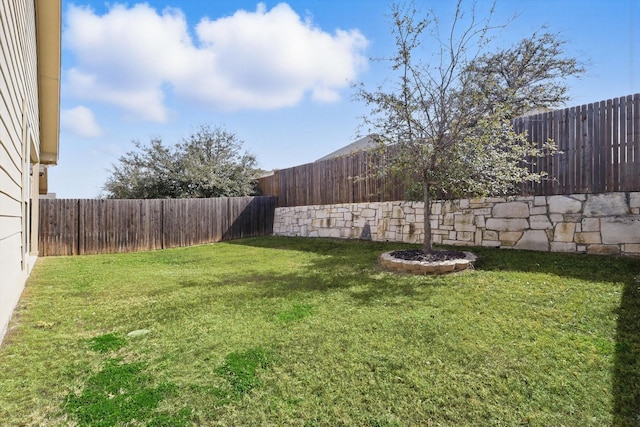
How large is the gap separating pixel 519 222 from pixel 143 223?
9484 mm

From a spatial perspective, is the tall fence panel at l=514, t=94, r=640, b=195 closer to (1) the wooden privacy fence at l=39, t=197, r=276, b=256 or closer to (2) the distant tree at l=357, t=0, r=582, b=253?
(2) the distant tree at l=357, t=0, r=582, b=253

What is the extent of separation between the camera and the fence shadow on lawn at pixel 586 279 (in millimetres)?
1788

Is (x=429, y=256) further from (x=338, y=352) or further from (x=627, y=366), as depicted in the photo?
(x=338, y=352)

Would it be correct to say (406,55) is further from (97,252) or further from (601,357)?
(97,252)

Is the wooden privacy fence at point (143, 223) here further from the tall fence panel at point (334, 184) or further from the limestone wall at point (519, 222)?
the limestone wall at point (519, 222)

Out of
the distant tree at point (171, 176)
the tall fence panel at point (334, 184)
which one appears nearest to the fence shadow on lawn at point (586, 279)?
the tall fence panel at point (334, 184)

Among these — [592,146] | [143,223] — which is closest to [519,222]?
[592,146]

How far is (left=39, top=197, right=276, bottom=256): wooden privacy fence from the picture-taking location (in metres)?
7.77

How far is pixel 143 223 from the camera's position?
8.91 meters

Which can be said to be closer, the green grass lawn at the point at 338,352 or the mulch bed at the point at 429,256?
the green grass lawn at the point at 338,352

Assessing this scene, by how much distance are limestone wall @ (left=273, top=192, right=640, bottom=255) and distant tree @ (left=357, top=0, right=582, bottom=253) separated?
77 cm

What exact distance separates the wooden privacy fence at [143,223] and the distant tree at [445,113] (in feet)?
22.1

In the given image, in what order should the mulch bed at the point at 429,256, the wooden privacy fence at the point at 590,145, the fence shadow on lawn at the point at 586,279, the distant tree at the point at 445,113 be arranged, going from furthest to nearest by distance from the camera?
the mulch bed at the point at 429,256 < the distant tree at the point at 445,113 < the wooden privacy fence at the point at 590,145 < the fence shadow on lawn at the point at 586,279

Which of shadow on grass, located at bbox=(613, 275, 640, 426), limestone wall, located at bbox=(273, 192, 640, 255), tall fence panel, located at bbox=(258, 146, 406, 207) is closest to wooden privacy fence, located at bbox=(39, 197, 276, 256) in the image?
tall fence panel, located at bbox=(258, 146, 406, 207)
